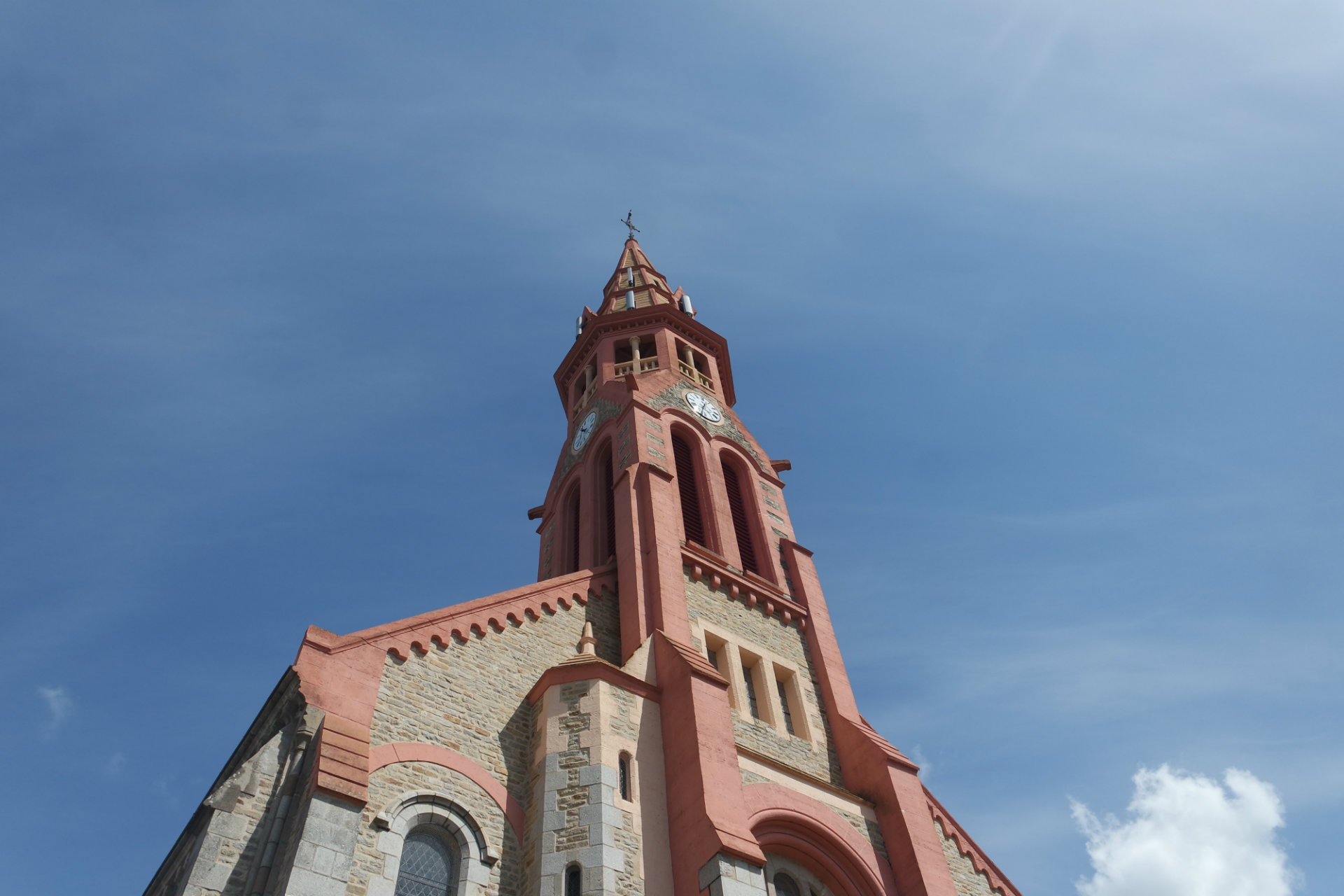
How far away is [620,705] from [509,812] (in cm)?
251

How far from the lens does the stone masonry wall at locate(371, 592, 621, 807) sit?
14953mm

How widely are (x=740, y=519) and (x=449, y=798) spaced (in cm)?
1320

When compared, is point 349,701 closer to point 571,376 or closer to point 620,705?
point 620,705

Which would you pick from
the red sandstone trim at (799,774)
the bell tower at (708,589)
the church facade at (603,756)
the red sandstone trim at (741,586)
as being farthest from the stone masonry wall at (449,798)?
the red sandstone trim at (741,586)

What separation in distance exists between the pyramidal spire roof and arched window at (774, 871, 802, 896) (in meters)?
21.5

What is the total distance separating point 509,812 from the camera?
14656 millimetres

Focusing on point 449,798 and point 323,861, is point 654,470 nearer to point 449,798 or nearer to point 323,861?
point 449,798

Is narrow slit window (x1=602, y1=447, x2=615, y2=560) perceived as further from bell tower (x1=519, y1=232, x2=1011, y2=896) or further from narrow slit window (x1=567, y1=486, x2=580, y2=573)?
narrow slit window (x1=567, y1=486, x2=580, y2=573)

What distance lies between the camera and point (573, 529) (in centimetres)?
2784

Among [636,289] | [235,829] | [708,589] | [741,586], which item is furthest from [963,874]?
[636,289]

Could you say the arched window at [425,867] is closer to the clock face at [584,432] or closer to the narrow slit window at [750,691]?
the narrow slit window at [750,691]

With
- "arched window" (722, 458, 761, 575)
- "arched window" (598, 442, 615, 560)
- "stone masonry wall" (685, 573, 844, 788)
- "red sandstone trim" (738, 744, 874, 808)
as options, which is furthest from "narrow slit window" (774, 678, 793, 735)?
"arched window" (598, 442, 615, 560)

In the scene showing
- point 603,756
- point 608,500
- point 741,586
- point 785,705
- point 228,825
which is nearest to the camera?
point 228,825

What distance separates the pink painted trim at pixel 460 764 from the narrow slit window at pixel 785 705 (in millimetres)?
6274
